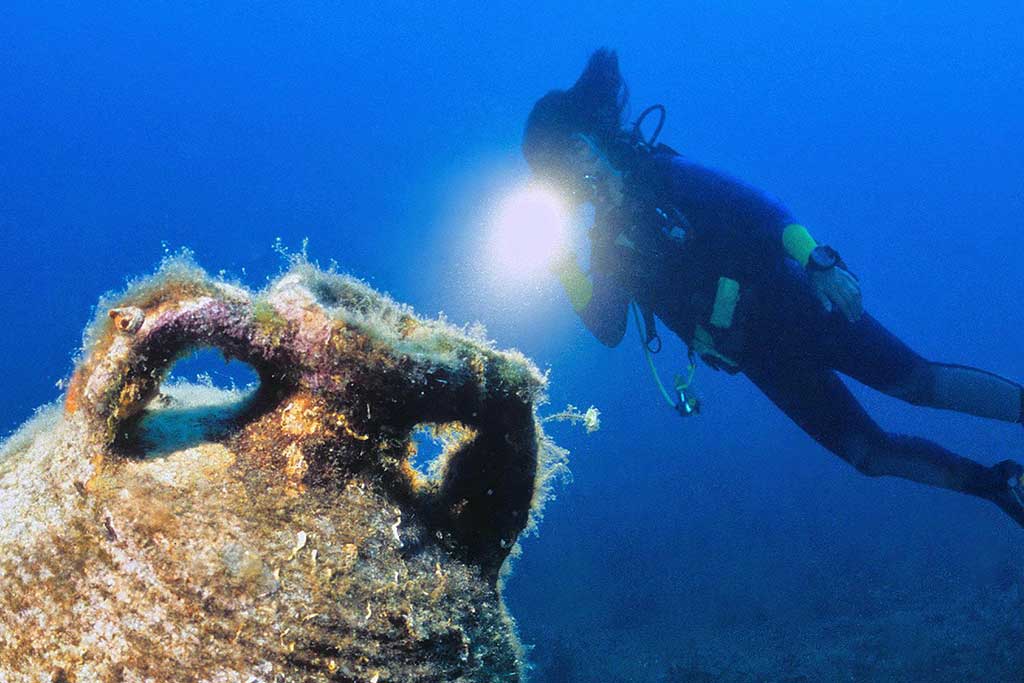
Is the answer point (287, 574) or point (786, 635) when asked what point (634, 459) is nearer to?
point (786, 635)

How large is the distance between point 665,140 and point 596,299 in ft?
371

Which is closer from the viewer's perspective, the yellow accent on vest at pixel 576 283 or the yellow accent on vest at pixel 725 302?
the yellow accent on vest at pixel 725 302

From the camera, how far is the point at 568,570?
2067cm

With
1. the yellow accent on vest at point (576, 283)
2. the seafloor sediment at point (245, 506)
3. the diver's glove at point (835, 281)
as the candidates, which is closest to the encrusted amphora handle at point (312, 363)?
the seafloor sediment at point (245, 506)

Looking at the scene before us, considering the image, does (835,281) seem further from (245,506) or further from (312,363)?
(245,506)

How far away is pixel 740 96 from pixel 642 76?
2140 cm

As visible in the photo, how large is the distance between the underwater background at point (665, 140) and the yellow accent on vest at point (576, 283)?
12717 mm

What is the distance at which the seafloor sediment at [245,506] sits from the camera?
126 cm

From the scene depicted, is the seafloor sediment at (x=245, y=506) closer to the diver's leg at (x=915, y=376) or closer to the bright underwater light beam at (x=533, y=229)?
the bright underwater light beam at (x=533, y=229)

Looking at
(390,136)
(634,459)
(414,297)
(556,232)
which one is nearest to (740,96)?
(390,136)

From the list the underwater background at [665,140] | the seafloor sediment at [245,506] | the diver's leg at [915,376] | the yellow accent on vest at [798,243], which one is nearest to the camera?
the seafloor sediment at [245,506]

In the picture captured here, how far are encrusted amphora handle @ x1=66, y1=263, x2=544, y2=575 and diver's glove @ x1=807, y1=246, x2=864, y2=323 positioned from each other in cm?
428

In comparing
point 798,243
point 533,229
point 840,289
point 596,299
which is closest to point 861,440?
point 840,289

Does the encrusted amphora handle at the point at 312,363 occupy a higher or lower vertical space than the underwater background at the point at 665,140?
lower
